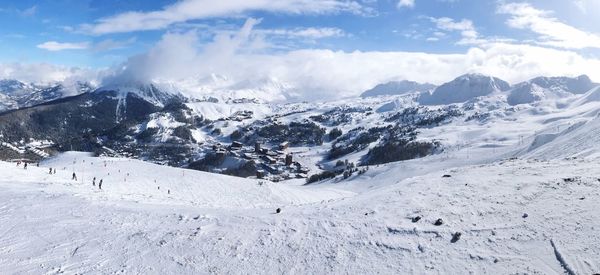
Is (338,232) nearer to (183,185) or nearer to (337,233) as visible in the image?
(337,233)

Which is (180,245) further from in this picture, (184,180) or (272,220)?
(184,180)

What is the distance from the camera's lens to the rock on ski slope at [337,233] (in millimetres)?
21156

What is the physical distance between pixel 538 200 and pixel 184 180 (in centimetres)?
4527

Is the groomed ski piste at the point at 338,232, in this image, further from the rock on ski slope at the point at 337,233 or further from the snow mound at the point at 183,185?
the snow mound at the point at 183,185

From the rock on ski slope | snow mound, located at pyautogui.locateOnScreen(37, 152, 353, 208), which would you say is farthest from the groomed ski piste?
snow mound, located at pyautogui.locateOnScreen(37, 152, 353, 208)

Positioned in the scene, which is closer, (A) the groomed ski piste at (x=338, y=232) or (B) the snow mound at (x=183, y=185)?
(A) the groomed ski piste at (x=338, y=232)

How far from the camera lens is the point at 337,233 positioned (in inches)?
984

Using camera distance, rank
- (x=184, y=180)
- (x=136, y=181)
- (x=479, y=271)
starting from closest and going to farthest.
Result: (x=479, y=271), (x=136, y=181), (x=184, y=180)

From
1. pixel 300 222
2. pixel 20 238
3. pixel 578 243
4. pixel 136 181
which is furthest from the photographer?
pixel 136 181

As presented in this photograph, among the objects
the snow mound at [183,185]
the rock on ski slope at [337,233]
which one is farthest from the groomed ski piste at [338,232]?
the snow mound at [183,185]

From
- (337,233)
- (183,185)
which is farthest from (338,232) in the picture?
(183,185)

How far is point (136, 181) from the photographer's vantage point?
184 feet

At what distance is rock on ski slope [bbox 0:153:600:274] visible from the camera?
2116 cm

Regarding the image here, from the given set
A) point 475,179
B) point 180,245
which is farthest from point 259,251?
point 475,179
